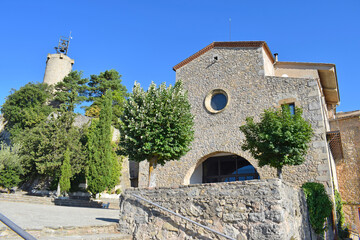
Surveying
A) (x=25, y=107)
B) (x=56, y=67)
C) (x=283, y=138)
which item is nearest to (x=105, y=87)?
(x=25, y=107)

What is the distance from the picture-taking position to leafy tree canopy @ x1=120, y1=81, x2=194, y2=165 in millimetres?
9359

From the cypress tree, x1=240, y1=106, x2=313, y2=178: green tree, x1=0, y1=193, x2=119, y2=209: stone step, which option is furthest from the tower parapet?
x1=240, y1=106, x2=313, y2=178: green tree

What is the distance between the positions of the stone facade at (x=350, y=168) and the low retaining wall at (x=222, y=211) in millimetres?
9856

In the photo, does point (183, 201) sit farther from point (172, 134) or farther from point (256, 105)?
Answer: point (256, 105)

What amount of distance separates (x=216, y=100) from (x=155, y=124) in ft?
21.8

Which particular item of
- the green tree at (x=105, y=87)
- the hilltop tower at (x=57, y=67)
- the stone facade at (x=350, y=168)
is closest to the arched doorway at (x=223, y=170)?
the stone facade at (x=350, y=168)

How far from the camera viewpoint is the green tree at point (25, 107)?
89.5 feet

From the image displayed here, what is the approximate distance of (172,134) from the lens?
9.42m

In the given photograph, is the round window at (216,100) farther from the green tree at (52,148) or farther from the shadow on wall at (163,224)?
the green tree at (52,148)

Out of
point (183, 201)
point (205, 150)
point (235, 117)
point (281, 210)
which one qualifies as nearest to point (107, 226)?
point (183, 201)

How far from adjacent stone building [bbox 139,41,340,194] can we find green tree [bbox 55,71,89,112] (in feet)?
65.4

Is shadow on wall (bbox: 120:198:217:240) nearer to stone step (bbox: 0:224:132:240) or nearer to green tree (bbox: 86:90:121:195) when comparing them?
stone step (bbox: 0:224:132:240)

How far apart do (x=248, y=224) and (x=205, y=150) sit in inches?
344

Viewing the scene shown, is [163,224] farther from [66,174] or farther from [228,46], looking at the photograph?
[66,174]
